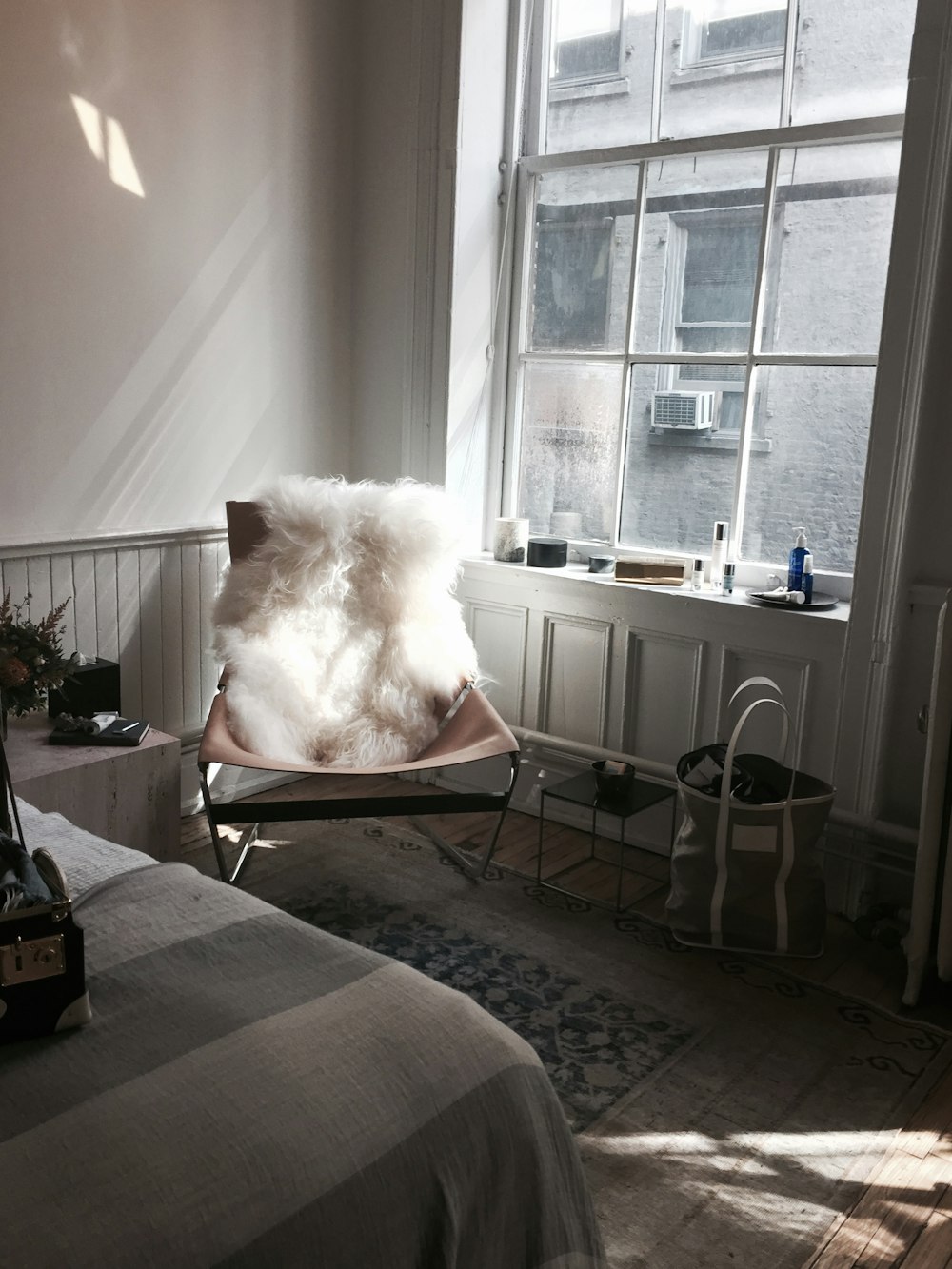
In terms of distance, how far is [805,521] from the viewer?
10.4ft

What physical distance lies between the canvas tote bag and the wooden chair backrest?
55.1 inches

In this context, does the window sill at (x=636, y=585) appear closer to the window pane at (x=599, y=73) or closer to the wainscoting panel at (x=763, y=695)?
the wainscoting panel at (x=763, y=695)

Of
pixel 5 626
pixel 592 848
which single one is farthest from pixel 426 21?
pixel 592 848

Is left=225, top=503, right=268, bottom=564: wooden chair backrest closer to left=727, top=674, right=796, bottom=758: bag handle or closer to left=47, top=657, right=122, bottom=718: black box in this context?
Result: left=47, top=657, right=122, bottom=718: black box

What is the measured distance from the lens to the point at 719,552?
3262 millimetres

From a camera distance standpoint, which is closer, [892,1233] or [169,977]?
[169,977]

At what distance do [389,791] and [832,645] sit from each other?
4.16ft

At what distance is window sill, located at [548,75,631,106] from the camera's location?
11.2 feet

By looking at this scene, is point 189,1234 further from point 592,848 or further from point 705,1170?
point 592,848

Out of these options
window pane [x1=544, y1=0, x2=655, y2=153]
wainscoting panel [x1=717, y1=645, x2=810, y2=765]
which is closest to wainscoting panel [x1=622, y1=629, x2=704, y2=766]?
wainscoting panel [x1=717, y1=645, x2=810, y2=765]

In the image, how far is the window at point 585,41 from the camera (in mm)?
3400

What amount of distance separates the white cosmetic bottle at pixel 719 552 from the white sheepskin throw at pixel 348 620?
0.77 meters

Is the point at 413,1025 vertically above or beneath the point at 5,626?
beneath

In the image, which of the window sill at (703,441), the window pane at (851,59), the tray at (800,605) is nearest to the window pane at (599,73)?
the window pane at (851,59)
